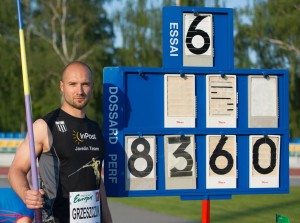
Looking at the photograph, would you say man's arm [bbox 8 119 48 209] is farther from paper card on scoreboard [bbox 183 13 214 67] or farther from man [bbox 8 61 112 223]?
paper card on scoreboard [bbox 183 13 214 67]

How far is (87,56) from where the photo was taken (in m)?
45.6

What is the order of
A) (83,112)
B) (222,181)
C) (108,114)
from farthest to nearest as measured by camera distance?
(222,181)
(108,114)
(83,112)

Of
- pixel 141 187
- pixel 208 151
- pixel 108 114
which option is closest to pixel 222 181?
pixel 208 151

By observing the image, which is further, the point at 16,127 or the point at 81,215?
the point at 16,127

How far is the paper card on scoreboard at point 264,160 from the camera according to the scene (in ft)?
23.3

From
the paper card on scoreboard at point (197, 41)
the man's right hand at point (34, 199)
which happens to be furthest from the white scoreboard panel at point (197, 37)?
the man's right hand at point (34, 199)

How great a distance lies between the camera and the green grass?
13.8m

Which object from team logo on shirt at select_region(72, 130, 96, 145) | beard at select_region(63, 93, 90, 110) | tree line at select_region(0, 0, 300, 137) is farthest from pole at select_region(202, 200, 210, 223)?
tree line at select_region(0, 0, 300, 137)

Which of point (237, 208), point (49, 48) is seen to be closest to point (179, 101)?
point (237, 208)

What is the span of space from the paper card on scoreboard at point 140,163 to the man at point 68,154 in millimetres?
1488

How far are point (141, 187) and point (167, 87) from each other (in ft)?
2.78

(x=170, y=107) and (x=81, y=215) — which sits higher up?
(x=170, y=107)

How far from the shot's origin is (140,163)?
673 cm

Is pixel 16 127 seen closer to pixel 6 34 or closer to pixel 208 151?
pixel 6 34
